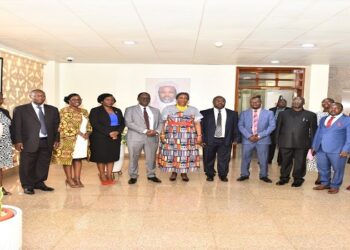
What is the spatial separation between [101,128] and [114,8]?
6.77 feet

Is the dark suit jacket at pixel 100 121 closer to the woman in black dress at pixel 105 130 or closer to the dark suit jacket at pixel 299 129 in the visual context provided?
the woman in black dress at pixel 105 130

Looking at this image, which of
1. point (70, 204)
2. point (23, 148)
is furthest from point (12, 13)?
point (70, 204)

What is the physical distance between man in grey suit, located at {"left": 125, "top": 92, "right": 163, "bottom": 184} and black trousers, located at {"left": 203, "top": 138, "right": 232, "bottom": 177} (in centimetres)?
90

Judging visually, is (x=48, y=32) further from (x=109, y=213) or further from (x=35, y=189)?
(x=109, y=213)

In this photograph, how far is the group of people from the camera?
5062 mm

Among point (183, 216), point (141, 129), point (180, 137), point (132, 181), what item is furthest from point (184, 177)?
point (183, 216)

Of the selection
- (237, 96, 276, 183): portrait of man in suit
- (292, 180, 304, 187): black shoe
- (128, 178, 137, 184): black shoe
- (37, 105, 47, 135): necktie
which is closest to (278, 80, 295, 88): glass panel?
(237, 96, 276, 183): portrait of man in suit

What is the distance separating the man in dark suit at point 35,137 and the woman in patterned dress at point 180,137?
1.65 metres

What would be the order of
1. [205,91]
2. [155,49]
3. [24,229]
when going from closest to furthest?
[24,229]
[155,49]
[205,91]

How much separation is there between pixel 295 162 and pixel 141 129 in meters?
2.52

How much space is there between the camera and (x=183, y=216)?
422 centimetres

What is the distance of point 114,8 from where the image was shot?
3.89 metres

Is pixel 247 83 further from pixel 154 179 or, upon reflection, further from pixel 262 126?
pixel 154 179

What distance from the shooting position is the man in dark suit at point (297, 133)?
18.9 ft
